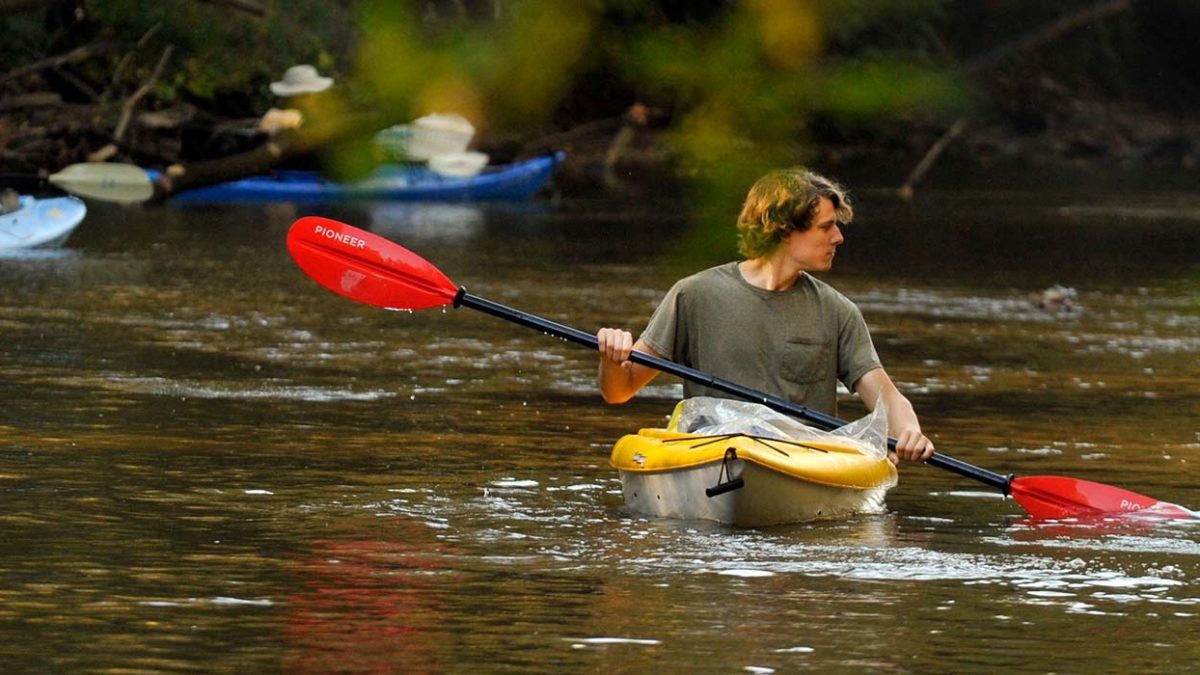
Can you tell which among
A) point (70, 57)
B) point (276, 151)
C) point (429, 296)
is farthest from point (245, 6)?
point (429, 296)

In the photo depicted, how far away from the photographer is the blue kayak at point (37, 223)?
71.1 feet

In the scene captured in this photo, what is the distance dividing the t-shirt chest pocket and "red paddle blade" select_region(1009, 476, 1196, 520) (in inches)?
42.6

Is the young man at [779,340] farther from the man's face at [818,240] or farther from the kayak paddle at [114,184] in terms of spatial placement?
the kayak paddle at [114,184]

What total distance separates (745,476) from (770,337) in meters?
0.50

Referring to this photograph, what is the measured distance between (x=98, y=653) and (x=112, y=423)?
16.0 feet

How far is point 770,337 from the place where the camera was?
770 cm

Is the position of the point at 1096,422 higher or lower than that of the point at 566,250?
lower

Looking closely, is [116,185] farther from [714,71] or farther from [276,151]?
[714,71]

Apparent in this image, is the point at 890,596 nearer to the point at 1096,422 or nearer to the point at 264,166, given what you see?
the point at 264,166

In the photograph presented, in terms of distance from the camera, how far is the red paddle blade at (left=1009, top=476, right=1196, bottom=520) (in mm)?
8422

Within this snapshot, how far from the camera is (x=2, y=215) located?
21438 millimetres

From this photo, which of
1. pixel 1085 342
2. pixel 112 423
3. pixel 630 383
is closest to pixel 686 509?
pixel 630 383

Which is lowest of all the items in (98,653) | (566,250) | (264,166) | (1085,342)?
(98,653)

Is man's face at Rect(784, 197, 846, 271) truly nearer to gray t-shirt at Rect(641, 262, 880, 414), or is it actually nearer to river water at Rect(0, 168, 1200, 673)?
gray t-shirt at Rect(641, 262, 880, 414)
